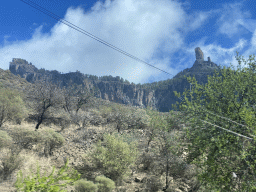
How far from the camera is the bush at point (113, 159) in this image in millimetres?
11891

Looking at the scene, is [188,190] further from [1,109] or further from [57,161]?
[1,109]

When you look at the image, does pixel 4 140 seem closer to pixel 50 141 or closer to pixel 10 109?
pixel 50 141

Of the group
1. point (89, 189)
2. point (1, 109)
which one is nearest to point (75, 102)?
point (1, 109)

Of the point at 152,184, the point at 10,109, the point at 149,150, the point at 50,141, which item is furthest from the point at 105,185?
the point at 10,109

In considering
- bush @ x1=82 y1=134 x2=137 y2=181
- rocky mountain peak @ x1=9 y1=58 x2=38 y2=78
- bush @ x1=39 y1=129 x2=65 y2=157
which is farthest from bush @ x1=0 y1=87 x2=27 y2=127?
rocky mountain peak @ x1=9 y1=58 x2=38 y2=78

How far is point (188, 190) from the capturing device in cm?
1205

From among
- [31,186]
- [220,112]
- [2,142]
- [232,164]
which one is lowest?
[2,142]

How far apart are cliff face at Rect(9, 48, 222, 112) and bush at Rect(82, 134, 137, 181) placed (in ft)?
438

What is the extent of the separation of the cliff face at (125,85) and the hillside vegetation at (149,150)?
130644 millimetres

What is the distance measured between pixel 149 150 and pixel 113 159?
18.9 feet

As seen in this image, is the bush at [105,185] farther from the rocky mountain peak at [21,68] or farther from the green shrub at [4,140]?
the rocky mountain peak at [21,68]

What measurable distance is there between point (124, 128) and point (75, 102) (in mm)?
12648

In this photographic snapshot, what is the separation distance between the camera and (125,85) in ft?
596

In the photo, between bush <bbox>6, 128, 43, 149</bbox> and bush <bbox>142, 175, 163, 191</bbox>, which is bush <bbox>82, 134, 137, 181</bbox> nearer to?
bush <bbox>142, 175, 163, 191</bbox>
